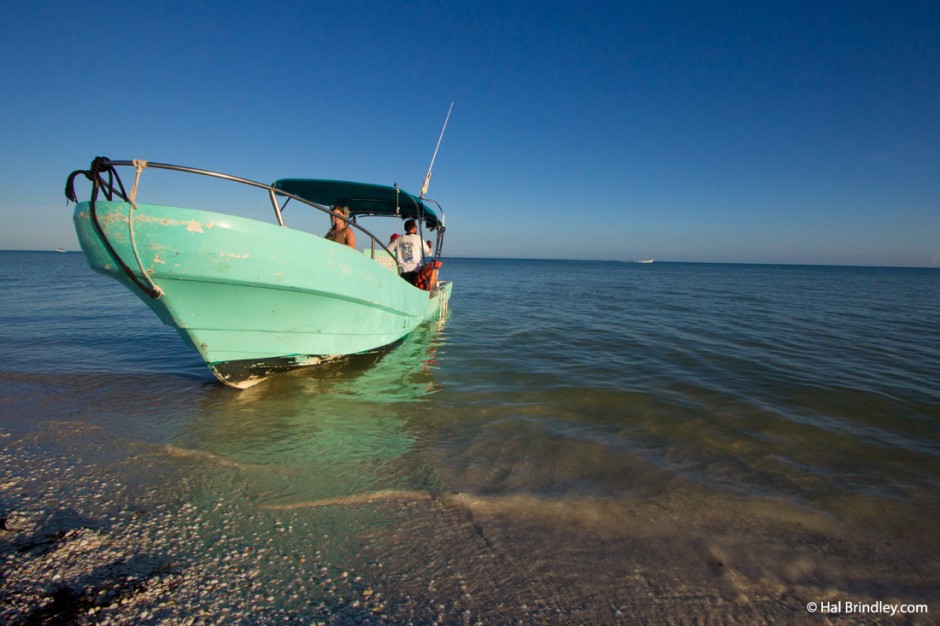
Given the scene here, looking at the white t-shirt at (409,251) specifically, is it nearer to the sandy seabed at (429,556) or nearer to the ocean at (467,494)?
the ocean at (467,494)

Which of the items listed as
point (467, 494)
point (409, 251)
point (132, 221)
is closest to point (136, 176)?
point (132, 221)

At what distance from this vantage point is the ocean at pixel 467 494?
1.72 m

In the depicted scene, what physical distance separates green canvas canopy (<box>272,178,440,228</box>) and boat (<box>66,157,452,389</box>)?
2593 millimetres

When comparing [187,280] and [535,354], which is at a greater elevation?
[187,280]

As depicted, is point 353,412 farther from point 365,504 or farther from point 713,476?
point 713,476

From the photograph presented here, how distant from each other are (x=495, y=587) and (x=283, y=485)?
1514mm

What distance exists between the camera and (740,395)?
4711 millimetres

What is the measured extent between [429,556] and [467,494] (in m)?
0.63

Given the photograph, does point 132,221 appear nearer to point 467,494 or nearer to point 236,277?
point 236,277

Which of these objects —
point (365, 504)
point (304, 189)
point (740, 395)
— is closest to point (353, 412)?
point (365, 504)

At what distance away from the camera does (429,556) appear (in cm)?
196

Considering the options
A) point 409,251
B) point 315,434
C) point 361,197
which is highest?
point 361,197

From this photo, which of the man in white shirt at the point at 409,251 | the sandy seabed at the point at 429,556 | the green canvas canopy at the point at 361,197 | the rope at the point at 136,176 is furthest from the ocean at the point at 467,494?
the green canvas canopy at the point at 361,197

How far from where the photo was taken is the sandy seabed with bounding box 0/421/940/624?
163cm
